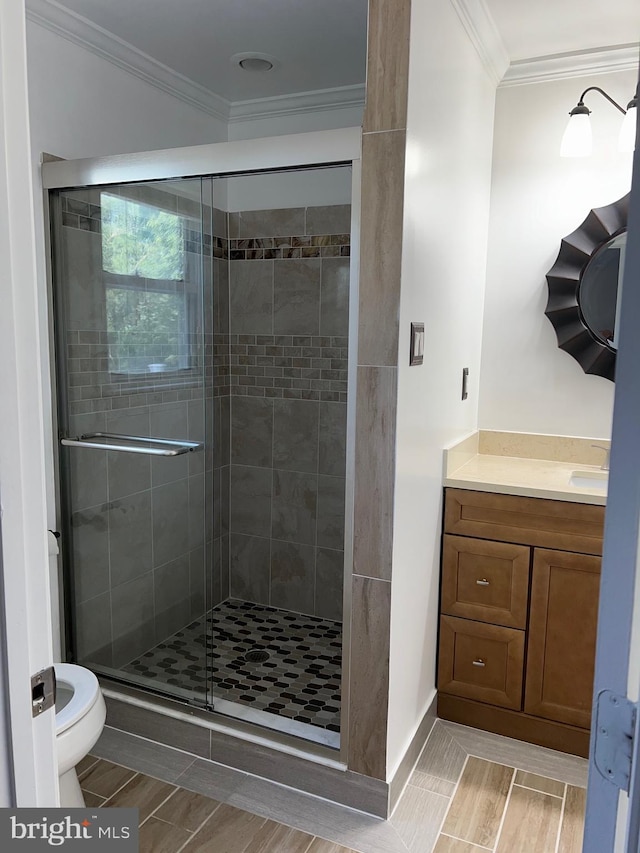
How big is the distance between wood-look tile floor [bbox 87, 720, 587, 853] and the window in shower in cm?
133

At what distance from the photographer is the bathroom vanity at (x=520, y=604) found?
2277mm

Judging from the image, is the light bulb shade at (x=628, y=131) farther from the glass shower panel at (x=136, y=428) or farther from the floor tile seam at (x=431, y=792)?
the floor tile seam at (x=431, y=792)

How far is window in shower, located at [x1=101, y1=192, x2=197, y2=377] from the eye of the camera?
2273mm

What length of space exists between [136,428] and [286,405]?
0.91 meters

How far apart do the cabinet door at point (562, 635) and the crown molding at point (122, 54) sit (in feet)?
7.87

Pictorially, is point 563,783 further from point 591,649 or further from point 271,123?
point 271,123

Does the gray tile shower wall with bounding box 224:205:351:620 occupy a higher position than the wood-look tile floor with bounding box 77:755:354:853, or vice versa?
the gray tile shower wall with bounding box 224:205:351:620

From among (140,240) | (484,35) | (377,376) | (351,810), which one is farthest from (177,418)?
(484,35)

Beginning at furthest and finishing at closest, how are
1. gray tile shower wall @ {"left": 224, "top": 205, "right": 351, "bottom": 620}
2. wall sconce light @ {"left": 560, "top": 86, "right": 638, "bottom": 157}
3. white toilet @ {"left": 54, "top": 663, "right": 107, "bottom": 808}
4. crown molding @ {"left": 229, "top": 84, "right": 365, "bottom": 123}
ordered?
crown molding @ {"left": 229, "top": 84, "right": 365, "bottom": 123} < gray tile shower wall @ {"left": 224, "top": 205, "right": 351, "bottom": 620} < wall sconce light @ {"left": 560, "top": 86, "right": 638, "bottom": 157} < white toilet @ {"left": 54, "top": 663, "right": 107, "bottom": 808}

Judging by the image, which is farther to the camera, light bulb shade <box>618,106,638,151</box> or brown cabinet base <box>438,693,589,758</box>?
light bulb shade <box>618,106,638,151</box>

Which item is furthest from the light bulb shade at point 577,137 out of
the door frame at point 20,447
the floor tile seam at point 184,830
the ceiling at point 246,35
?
the floor tile seam at point 184,830

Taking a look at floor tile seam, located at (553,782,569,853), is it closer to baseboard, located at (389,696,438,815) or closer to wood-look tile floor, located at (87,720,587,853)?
wood-look tile floor, located at (87,720,587,853)

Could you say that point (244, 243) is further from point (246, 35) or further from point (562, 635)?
point (562, 635)

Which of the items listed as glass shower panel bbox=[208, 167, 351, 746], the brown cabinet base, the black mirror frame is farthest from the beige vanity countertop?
the brown cabinet base
